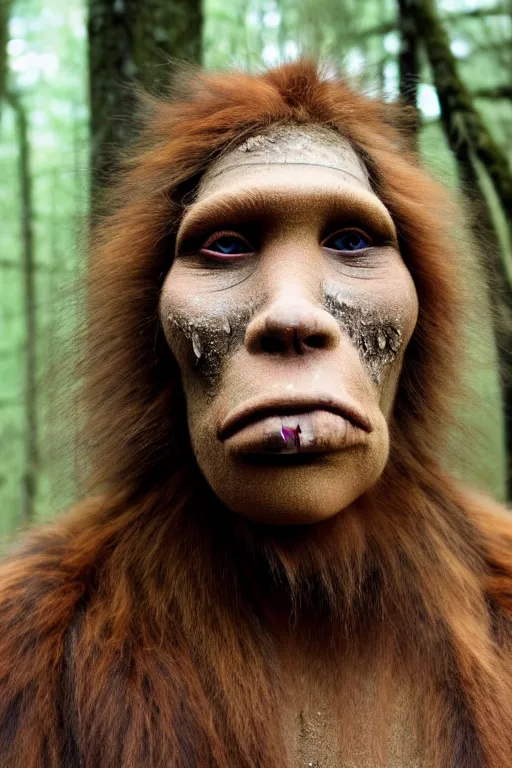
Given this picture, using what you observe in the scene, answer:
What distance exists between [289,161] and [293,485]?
803mm

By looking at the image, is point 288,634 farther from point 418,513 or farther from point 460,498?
point 460,498

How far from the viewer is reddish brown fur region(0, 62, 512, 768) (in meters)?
1.81

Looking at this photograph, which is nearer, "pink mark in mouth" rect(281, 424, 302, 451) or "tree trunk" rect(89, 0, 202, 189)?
"pink mark in mouth" rect(281, 424, 302, 451)

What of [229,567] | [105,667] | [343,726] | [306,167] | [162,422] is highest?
[306,167]

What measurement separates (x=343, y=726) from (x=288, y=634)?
23cm

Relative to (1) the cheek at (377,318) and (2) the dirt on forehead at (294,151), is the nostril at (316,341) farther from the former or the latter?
(2) the dirt on forehead at (294,151)

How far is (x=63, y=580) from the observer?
2004 mm

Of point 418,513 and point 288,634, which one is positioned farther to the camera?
point 418,513

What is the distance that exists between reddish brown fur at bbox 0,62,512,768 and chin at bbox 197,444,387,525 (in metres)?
0.25

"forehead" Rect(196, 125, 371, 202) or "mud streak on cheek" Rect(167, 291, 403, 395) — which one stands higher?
"forehead" Rect(196, 125, 371, 202)

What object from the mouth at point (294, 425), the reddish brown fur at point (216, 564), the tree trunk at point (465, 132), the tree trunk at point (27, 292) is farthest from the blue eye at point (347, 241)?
the tree trunk at point (27, 292)

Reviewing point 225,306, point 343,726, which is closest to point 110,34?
point 225,306

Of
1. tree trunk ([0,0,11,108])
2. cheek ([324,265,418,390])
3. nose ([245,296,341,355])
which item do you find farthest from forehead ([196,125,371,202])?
tree trunk ([0,0,11,108])

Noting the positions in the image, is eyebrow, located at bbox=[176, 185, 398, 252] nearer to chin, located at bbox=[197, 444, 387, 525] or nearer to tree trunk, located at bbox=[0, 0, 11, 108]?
chin, located at bbox=[197, 444, 387, 525]
